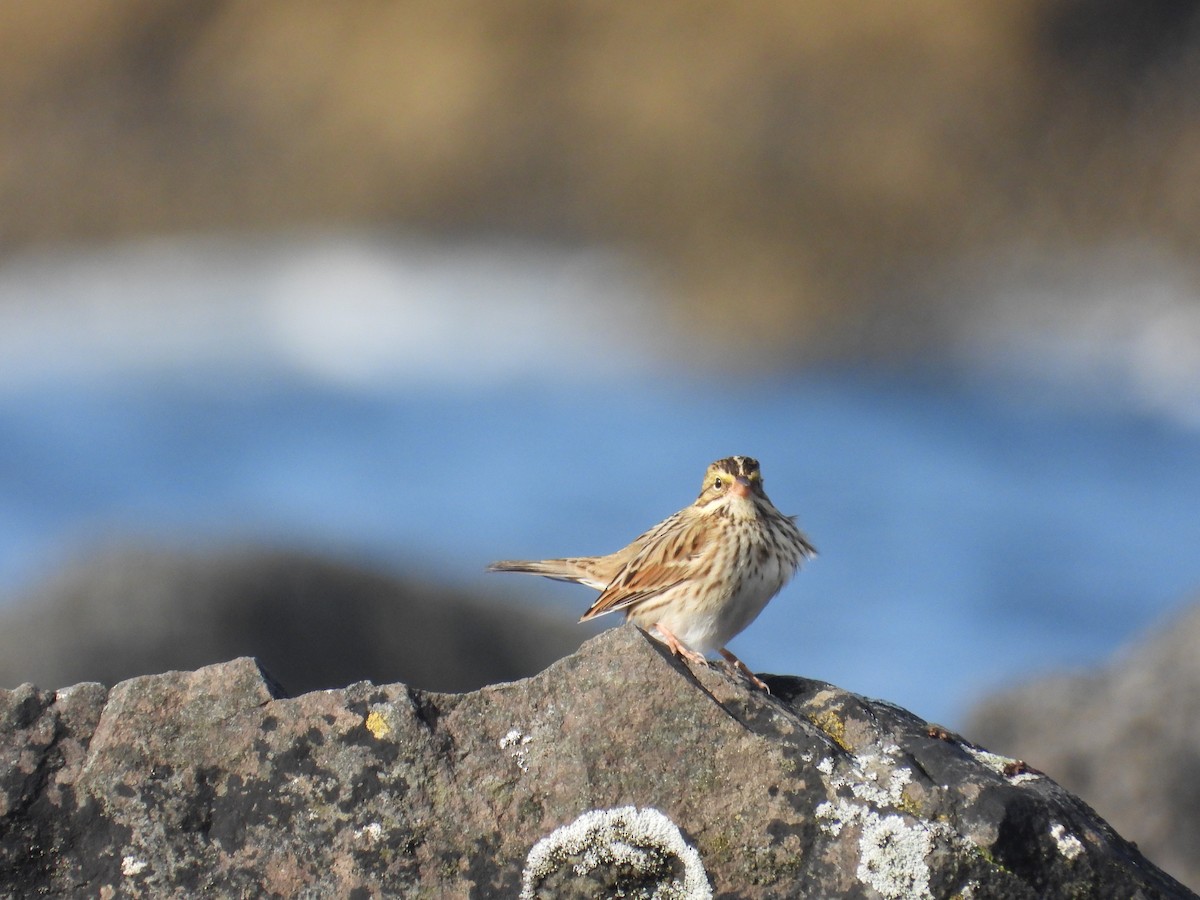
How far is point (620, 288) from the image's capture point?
2061cm

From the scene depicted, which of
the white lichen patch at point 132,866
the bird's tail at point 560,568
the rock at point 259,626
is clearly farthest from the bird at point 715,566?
the rock at point 259,626

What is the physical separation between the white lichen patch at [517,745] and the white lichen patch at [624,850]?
0.19 meters

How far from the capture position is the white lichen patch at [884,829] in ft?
11.8

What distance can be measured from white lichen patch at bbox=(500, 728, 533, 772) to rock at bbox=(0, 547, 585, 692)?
213 inches

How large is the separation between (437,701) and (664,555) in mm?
2362

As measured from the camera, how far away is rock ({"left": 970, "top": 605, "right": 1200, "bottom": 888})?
22.8 ft

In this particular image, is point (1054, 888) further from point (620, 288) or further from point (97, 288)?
point (97, 288)

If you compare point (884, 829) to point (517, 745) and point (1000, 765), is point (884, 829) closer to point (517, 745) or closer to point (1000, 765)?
point (1000, 765)

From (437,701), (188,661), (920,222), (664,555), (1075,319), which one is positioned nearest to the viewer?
(437,701)

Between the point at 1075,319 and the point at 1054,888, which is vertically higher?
the point at 1075,319

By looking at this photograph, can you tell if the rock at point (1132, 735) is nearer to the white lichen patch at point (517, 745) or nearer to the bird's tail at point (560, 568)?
the bird's tail at point (560, 568)

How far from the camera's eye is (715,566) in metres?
5.87

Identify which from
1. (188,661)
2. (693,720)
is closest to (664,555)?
(693,720)

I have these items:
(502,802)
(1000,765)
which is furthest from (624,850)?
(1000,765)
